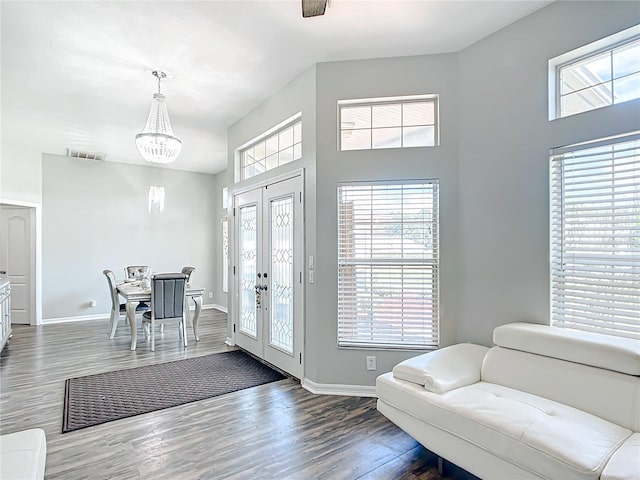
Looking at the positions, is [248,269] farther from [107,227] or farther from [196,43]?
[107,227]

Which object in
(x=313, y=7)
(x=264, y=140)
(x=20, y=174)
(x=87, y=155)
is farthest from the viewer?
(x=87, y=155)

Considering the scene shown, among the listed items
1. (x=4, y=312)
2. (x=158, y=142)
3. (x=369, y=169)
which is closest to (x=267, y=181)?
(x=158, y=142)

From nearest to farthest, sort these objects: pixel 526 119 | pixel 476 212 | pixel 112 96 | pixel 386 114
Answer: pixel 526 119 < pixel 476 212 < pixel 386 114 < pixel 112 96

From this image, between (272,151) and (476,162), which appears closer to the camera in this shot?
(476,162)

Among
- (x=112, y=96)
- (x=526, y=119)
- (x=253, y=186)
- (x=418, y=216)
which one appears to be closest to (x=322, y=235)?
(x=418, y=216)

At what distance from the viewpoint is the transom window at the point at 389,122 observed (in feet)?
10.8

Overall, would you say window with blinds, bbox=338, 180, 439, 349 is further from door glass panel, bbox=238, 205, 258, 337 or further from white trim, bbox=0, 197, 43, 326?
white trim, bbox=0, 197, 43, 326

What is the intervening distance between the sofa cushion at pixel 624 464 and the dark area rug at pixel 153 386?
113 inches

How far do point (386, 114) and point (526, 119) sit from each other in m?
1.20

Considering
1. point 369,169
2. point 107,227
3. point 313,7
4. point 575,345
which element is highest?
point 313,7

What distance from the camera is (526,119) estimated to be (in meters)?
2.72

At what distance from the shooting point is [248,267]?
4719mm

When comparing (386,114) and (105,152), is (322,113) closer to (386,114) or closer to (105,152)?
(386,114)

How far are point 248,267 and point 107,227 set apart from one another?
13.1ft
